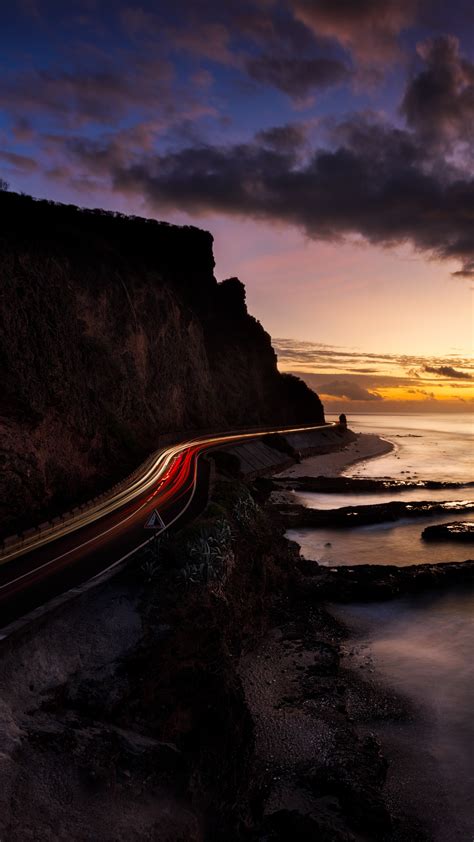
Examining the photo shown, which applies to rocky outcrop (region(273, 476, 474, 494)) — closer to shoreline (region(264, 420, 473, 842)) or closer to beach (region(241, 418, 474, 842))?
beach (region(241, 418, 474, 842))

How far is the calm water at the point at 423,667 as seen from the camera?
14.6 metres

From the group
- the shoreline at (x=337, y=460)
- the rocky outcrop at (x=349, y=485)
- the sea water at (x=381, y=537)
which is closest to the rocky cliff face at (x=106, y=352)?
the shoreline at (x=337, y=460)

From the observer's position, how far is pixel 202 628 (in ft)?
54.7

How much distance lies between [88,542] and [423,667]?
17.1 metres

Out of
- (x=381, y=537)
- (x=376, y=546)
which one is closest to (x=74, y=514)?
(x=376, y=546)

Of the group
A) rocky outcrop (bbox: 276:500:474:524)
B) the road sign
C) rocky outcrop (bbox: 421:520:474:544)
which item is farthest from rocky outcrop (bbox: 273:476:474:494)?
the road sign

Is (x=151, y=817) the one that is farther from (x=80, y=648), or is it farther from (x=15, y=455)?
(x=15, y=455)

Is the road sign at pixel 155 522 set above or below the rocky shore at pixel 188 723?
above

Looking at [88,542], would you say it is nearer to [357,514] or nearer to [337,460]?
[357,514]

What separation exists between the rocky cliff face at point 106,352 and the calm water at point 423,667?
2018 cm

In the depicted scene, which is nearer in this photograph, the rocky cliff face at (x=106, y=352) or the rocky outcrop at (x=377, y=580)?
the rocky outcrop at (x=377, y=580)

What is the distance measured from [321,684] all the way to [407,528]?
99.2 ft

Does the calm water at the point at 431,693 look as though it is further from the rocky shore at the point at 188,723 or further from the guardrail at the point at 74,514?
the guardrail at the point at 74,514

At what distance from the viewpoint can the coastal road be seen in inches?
709
